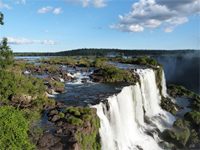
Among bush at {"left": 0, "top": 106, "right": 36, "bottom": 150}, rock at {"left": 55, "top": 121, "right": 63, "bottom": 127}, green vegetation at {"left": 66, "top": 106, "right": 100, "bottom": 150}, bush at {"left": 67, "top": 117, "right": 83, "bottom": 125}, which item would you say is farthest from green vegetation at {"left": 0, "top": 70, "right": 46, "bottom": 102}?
bush at {"left": 0, "top": 106, "right": 36, "bottom": 150}

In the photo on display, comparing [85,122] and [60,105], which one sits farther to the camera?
[60,105]

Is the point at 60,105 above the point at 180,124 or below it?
above

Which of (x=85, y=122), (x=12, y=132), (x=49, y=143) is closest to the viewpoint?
(x=12, y=132)

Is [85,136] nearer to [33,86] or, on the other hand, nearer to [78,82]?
[33,86]

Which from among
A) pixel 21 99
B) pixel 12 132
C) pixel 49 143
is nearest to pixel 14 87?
pixel 21 99

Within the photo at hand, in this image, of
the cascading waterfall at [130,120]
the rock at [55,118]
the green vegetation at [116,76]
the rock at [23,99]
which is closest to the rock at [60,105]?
the rock at [55,118]

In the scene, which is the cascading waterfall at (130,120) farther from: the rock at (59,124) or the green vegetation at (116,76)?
the rock at (59,124)

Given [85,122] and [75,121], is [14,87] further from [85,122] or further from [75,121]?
[85,122]
